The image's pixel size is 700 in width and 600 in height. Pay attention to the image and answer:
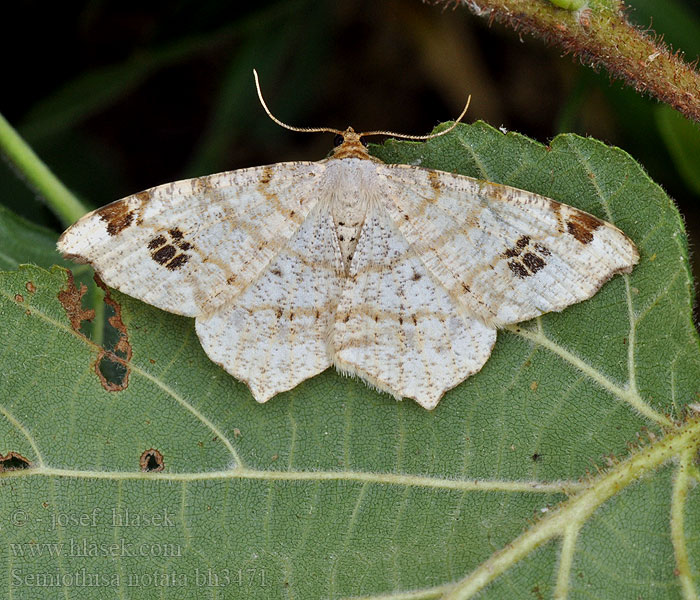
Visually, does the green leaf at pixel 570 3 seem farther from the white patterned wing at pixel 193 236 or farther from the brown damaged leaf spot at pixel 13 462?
the brown damaged leaf spot at pixel 13 462

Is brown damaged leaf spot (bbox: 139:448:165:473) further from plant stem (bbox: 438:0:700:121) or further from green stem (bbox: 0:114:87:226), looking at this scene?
plant stem (bbox: 438:0:700:121)

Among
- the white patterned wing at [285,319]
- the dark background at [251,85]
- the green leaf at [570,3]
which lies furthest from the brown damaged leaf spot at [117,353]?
the green leaf at [570,3]

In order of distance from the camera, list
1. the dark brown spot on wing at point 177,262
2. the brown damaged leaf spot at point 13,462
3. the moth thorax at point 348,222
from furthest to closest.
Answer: the moth thorax at point 348,222 → the dark brown spot on wing at point 177,262 → the brown damaged leaf spot at point 13,462

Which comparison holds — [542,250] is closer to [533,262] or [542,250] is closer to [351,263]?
[533,262]

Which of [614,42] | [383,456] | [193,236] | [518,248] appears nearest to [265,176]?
[193,236]

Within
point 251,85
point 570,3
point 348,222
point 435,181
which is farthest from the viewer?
point 251,85

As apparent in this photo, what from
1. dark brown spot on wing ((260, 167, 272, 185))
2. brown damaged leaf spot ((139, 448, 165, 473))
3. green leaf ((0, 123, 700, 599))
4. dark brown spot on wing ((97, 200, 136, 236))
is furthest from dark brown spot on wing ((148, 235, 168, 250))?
brown damaged leaf spot ((139, 448, 165, 473))

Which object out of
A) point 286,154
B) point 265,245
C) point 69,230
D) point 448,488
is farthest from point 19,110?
point 448,488
